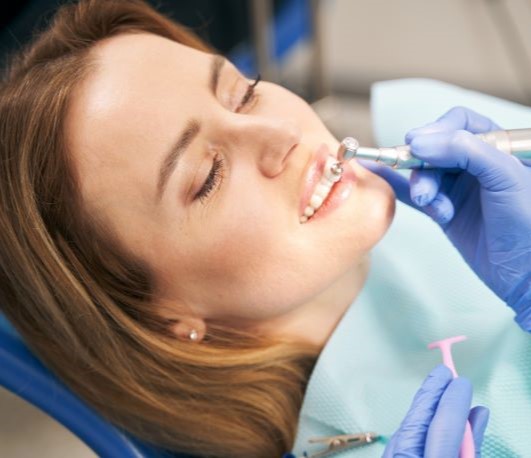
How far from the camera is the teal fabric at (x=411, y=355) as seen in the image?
1035 mm

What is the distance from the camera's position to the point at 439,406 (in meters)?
0.89

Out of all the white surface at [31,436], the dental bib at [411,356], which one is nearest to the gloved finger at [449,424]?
the dental bib at [411,356]

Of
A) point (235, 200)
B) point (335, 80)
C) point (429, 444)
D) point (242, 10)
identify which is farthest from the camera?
point (335, 80)

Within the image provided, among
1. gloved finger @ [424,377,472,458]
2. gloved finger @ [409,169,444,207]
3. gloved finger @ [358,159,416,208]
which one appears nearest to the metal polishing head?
gloved finger @ [409,169,444,207]

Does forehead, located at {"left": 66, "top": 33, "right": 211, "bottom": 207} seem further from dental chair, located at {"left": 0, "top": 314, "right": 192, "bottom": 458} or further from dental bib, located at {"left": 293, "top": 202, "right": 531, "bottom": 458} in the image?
dental bib, located at {"left": 293, "top": 202, "right": 531, "bottom": 458}

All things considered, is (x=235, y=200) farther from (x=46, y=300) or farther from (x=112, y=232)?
(x=46, y=300)

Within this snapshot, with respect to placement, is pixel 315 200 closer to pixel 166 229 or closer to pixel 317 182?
pixel 317 182

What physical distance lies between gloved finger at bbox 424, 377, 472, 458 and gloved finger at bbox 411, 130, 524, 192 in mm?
278

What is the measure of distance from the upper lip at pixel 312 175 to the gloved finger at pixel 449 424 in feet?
1.01

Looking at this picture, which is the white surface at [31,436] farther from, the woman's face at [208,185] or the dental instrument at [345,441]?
the woman's face at [208,185]

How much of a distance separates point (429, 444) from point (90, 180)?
557 mm

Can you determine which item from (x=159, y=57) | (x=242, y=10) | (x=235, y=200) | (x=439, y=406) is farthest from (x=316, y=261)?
(x=242, y=10)

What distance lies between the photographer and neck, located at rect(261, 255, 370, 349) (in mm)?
1130

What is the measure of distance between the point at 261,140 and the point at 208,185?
0.09m
